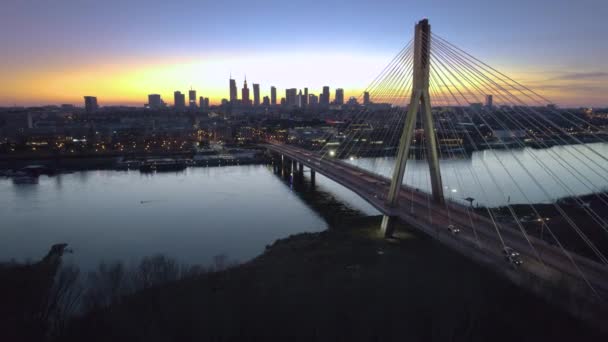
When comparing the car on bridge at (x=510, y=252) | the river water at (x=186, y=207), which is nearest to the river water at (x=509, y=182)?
the river water at (x=186, y=207)

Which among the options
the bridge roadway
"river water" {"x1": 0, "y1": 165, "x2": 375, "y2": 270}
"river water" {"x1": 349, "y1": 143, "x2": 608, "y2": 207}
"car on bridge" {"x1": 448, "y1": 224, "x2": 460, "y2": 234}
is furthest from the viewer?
"river water" {"x1": 349, "y1": 143, "x2": 608, "y2": 207}

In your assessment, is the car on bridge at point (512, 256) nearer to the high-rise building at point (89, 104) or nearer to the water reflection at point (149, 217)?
the water reflection at point (149, 217)

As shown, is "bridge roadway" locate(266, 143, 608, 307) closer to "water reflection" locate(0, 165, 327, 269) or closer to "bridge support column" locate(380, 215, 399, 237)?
"bridge support column" locate(380, 215, 399, 237)

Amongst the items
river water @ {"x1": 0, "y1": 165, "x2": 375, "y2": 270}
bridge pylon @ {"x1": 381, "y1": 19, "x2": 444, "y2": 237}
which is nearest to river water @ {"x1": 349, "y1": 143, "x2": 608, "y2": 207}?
bridge pylon @ {"x1": 381, "y1": 19, "x2": 444, "y2": 237}

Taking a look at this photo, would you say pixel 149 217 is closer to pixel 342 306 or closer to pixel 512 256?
pixel 342 306

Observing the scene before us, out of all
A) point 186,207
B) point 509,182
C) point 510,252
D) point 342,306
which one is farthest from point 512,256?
point 509,182

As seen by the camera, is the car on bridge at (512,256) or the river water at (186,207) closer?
the car on bridge at (512,256)

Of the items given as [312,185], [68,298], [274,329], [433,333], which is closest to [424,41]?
[433,333]
